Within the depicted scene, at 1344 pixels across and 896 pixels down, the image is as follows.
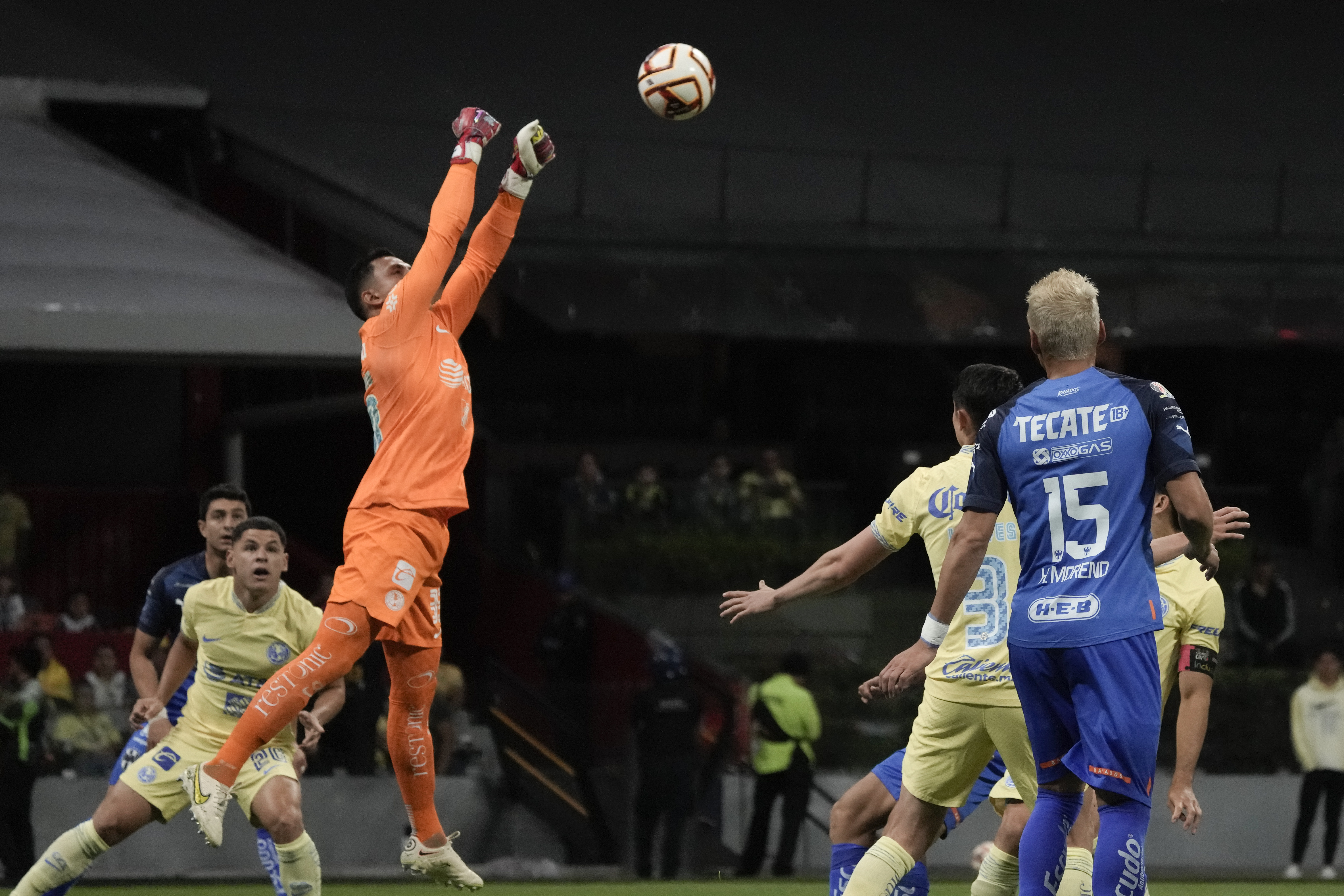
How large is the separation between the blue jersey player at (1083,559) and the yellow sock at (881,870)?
0.55 meters

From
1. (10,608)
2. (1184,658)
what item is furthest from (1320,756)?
(10,608)

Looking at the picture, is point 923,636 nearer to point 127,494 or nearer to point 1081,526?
point 1081,526

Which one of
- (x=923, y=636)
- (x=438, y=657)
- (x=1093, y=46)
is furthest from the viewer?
(x=1093, y=46)

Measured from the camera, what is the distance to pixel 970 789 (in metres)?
5.52

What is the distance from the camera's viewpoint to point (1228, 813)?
42.9 ft

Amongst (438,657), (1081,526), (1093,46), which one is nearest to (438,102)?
(1093,46)

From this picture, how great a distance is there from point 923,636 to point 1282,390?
57.5 ft

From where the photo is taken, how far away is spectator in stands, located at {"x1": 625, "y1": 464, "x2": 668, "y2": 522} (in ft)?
51.7

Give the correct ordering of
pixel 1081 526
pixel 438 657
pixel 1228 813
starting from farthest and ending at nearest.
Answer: pixel 1228 813
pixel 438 657
pixel 1081 526

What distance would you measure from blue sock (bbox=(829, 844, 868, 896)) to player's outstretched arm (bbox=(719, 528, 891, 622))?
901 mm

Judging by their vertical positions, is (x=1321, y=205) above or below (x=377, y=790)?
above

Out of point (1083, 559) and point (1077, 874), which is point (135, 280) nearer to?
point (1077, 874)

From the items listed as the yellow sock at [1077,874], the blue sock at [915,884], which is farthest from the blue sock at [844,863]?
the yellow sock at [1077,874]

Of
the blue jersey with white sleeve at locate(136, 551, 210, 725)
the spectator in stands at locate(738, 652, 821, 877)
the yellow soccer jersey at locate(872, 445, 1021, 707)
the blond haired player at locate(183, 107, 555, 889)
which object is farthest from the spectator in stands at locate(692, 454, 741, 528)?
the yellow soccer jersey at locate(872, 445, 1021, 707)
